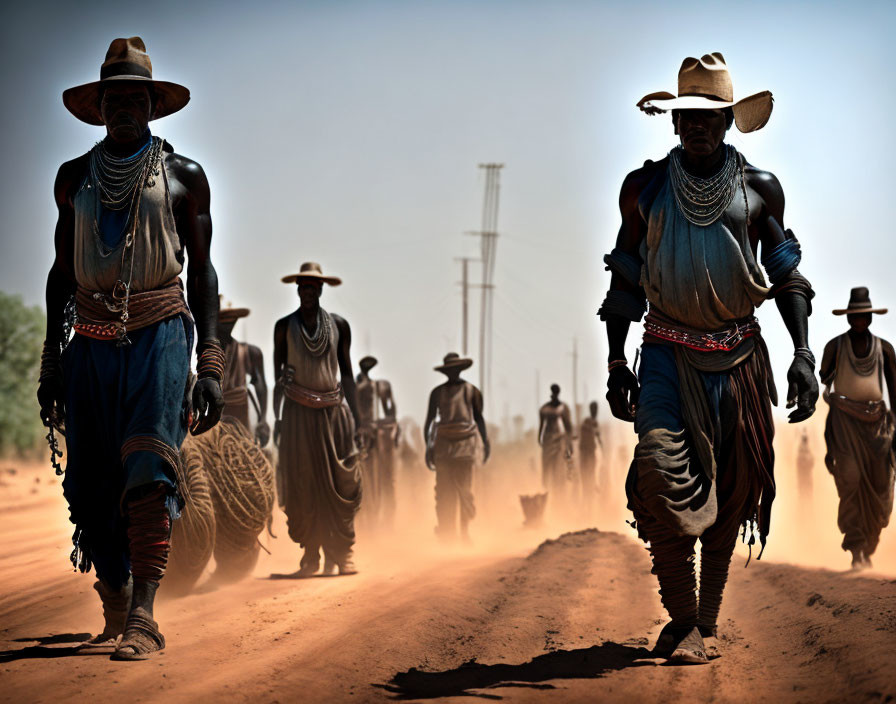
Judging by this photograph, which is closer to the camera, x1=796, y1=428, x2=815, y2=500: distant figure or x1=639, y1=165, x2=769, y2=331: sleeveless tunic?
x1=639, y1=165, x2=769, y2=331: sleeveless tunic

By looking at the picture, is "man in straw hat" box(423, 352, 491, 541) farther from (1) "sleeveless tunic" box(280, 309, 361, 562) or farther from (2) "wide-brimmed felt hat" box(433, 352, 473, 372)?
(1) "sleeveless tunic" box(280, 309, 361, 562)

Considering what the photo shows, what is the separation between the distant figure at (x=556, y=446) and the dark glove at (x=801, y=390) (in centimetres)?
2147

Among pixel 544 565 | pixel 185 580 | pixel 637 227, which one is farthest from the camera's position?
pixel 544 565

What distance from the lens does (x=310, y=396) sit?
13.1 meters

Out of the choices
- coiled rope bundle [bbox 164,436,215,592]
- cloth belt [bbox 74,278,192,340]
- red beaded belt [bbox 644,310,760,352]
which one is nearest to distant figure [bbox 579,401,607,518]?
coiled rope bundle [bbox 164,436,215,592]

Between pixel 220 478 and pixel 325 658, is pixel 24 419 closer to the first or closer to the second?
pixel 220 478

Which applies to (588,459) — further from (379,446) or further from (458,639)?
(458,639)

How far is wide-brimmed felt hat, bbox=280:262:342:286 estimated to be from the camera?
1319cm

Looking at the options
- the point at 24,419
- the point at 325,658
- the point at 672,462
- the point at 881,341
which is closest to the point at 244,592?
the point at 325,658

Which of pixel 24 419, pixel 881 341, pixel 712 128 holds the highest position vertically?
pixel 712 128

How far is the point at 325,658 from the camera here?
675 centimetres

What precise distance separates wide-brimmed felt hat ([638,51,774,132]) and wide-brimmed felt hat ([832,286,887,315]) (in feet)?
24.6

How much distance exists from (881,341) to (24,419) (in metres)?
31.8

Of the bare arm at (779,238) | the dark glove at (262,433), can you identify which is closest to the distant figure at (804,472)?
the dark glove at (262,433)
